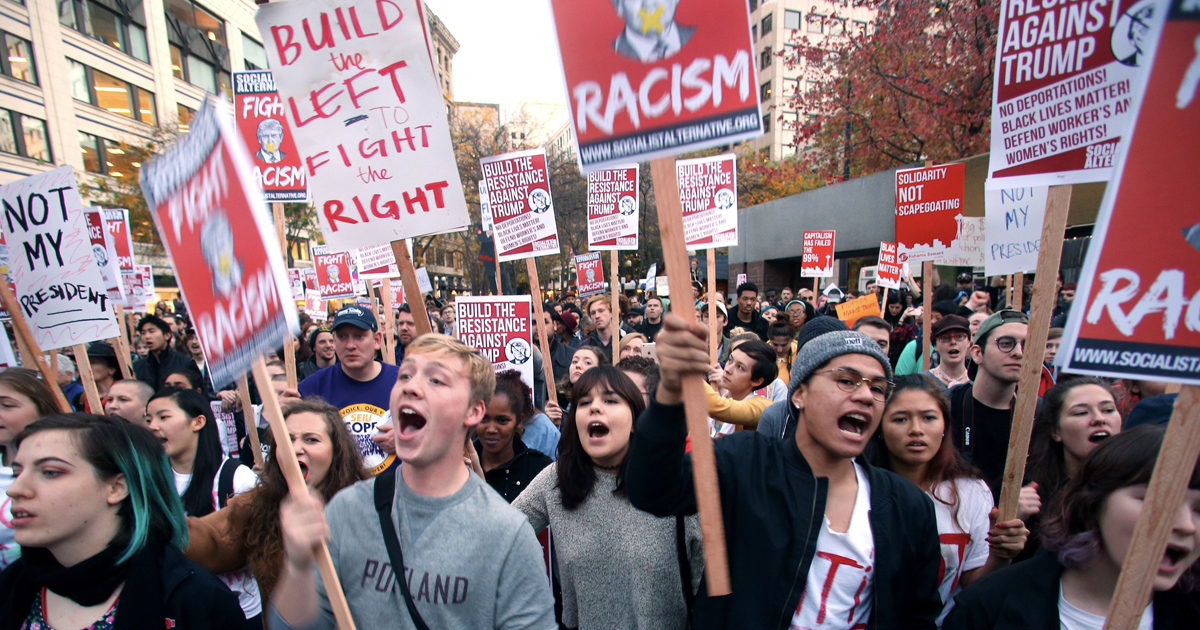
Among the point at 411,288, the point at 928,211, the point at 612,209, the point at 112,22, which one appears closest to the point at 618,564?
the point at 411,288

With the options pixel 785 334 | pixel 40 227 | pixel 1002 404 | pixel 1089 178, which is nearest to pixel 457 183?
pixel 1089 178

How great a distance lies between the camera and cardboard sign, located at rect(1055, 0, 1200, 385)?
3.85ft

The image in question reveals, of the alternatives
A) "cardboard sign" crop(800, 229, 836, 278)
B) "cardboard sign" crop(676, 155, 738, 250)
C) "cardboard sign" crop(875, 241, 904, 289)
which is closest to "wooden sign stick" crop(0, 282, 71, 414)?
"cardboard sign" crop(676, 155, 738, 250)

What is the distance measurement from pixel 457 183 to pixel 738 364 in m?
2.36

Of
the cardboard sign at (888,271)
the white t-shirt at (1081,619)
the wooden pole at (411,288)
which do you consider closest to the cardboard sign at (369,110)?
the wooden pole at (411,288)

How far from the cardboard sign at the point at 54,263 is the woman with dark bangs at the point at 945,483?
4.44 meters

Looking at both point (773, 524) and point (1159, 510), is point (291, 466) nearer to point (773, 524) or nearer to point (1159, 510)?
point (773, 524)

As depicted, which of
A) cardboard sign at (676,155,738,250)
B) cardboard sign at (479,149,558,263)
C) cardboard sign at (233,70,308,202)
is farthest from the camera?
cardboard sign at (676,155,738,250)

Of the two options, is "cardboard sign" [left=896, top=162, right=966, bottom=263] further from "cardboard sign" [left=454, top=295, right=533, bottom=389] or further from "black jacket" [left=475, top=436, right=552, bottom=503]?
"black jacket" [left=475, top=436, right=552, bottom=503]

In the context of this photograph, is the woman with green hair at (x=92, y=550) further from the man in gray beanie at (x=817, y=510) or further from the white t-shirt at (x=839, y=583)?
the white t-shirt at (x=839, y=583)

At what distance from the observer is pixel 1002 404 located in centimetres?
336

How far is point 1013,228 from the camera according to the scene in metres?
4.82

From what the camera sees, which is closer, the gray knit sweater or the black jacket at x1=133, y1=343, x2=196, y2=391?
the gray knit sweater

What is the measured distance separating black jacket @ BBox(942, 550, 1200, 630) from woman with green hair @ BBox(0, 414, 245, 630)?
2224 millimetres
